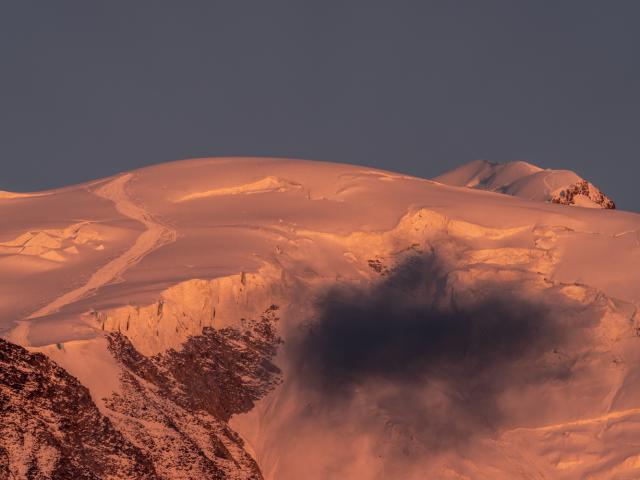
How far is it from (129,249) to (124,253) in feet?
4.29

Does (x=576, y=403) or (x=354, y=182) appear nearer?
(x=576, y=403)

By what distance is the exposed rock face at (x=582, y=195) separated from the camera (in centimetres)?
19400

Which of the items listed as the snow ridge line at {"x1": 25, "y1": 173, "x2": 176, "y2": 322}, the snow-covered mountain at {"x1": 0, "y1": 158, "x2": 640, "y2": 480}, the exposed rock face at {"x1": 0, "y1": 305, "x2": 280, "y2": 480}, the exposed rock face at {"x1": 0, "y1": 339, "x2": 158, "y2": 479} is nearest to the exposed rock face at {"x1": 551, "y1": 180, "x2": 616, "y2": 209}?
the snow-covered mountain at {"x1": 0, "y1": 158, "x2": 640, "y2": 480}

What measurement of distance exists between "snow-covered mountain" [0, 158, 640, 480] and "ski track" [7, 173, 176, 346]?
1.04 feet

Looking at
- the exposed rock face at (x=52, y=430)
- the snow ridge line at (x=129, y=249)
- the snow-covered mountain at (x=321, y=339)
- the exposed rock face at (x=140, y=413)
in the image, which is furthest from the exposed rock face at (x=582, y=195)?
the exposed rock face at (x=52, y=430)

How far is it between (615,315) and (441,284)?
530 inches

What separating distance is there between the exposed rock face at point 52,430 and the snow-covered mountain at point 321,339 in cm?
15

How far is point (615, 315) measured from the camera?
5989 inches

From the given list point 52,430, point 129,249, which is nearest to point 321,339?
point 129,249

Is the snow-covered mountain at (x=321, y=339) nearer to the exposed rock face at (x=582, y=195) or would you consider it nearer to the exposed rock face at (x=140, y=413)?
the exposed rock face at (x=140, y=413)

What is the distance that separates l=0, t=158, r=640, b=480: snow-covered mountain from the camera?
426 feet

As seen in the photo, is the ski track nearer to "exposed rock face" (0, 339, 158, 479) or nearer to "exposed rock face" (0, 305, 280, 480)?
"exposed rock face" (0, 339, 158, 479)

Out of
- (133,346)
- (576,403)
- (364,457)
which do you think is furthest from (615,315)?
(133,346)

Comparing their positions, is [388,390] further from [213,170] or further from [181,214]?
[213,170]
